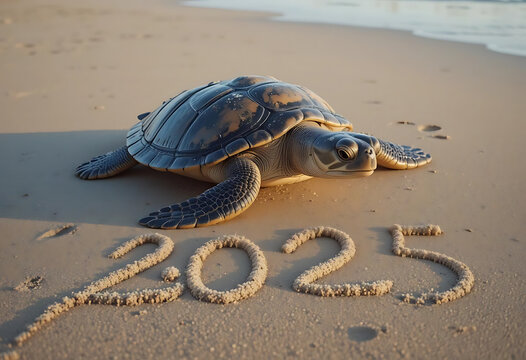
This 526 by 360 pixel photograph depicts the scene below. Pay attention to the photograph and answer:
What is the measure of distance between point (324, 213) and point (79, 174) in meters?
2.35

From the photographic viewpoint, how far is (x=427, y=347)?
233 centimetres

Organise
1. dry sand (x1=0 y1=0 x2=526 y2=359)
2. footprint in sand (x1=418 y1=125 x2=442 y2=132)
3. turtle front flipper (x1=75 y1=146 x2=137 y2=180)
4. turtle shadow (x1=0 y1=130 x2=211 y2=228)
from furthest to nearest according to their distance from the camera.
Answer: footprint in sand (x1=418 y1=125 x2=442 y2=132) → turtle front flipper (x1=75 y1=146 x2=137 y2=180) → turtle shadow (x1=0 y1=130 x2=211 y2=228) → dry sand (x1=0 y1=0 x2=526 y2=359)

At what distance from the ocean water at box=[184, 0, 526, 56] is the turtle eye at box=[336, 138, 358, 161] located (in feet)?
26.2

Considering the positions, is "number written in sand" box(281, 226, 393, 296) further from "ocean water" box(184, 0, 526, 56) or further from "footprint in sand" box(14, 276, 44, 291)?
"ocean water" box(184, 0, 526, 56)

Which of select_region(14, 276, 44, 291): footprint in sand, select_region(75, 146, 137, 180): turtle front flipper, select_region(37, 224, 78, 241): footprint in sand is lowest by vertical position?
select_region(37, 224, 78, 241): footprint in sand

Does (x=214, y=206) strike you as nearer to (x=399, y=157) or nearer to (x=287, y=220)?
(x=287, y=220)

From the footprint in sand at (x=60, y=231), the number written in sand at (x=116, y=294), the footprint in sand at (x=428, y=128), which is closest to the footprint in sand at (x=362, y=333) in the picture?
the number written in sand at (x=116, y=294)

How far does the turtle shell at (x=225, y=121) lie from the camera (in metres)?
3.86

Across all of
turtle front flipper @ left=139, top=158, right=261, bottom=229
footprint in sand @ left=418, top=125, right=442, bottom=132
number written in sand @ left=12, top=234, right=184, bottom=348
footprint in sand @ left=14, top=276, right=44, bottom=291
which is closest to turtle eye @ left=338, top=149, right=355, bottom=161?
turtle front flipper @ left=139, top=158, right=261, bottom=229

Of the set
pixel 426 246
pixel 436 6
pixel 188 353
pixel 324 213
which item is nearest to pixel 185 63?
pixel 324 213

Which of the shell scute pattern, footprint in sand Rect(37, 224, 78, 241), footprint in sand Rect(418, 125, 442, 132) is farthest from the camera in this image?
footprint in sand Rect(418, 125, 442, 132)

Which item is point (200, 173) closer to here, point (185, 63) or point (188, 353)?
point (188, 353)

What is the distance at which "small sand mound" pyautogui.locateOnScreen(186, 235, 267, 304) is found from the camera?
265 centimetres

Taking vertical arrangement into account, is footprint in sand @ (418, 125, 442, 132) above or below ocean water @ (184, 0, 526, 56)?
below
